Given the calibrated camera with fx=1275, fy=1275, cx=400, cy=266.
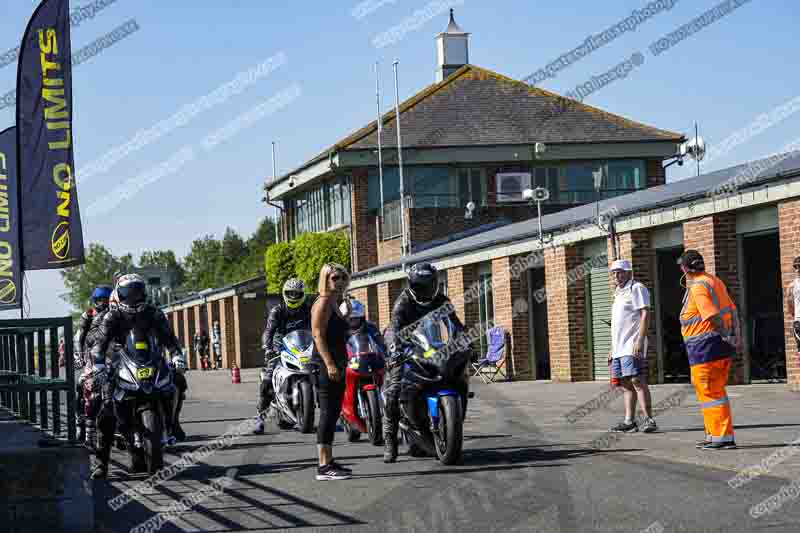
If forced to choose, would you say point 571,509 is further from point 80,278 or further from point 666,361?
point 80,278

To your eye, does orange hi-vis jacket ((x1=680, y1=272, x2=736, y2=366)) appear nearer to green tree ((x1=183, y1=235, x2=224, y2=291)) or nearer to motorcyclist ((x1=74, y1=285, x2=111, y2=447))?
motorcyclist ((x1=74, y1=285, x2=111, y2=447))

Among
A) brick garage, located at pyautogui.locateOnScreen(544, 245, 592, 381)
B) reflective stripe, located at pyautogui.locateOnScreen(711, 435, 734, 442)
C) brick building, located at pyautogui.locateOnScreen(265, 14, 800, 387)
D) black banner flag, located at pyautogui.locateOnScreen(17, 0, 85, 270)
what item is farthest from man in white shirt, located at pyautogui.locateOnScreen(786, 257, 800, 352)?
brick garage, located at pyautogui.locateOnScreen(544, 245, 592, 381)

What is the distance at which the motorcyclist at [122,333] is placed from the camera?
1095 centimetres

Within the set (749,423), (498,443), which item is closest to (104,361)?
(498,443)

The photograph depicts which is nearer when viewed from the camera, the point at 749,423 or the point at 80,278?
the point at 749,423

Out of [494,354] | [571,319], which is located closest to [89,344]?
[571,319]

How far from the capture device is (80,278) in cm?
15088

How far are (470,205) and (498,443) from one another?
3388 cm

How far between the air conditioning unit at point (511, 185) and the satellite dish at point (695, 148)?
55.3 feet

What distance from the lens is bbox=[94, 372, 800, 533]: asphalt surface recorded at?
7746 mm

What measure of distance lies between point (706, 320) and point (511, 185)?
38.3 metres

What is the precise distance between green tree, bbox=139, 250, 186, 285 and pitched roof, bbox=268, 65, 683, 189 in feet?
331

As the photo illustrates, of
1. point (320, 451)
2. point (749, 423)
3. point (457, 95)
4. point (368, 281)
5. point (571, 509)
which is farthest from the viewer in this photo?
point (457, 95)

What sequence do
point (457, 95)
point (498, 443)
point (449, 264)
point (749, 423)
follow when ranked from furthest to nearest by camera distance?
point (457, 95), point (449, 264), point (749, 423), point (498, 443)
